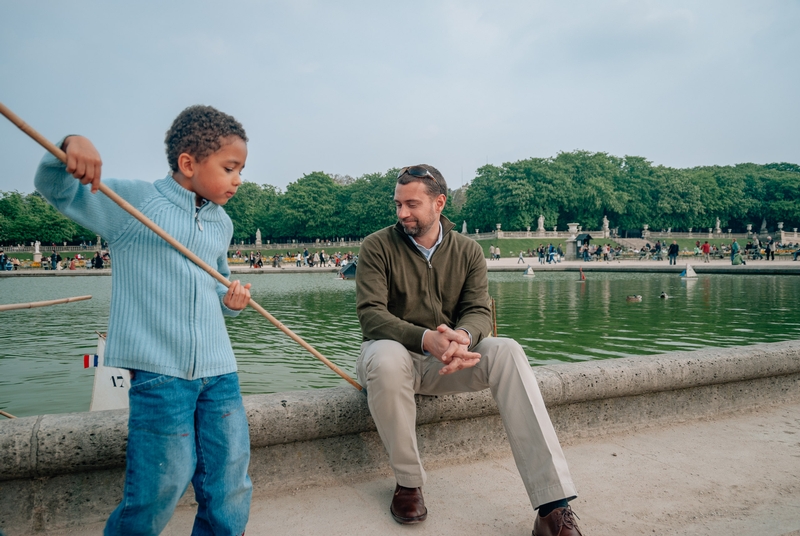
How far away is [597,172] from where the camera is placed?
72.7m

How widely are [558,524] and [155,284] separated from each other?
5.75ft

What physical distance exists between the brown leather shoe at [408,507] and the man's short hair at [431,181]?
4.94ft

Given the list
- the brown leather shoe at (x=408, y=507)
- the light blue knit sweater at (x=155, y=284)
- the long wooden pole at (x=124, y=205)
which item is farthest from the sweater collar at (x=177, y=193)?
the brown leather shoe at (x=408, y=507)

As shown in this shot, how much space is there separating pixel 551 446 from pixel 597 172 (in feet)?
246

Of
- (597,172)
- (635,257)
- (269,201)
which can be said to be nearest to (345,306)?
(635,257)

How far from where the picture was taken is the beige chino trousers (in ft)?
8.09

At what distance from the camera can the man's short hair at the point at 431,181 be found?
3.14 metres

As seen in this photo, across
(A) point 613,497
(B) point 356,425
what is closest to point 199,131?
(B) point 356,425

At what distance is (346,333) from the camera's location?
1055 cm

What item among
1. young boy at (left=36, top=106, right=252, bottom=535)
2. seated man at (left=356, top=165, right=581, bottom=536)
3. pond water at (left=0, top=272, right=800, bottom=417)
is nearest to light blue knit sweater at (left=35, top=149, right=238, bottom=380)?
young boy at (left=36, top=106, right=252, bottom=535)

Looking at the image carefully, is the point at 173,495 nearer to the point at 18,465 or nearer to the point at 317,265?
the point at 18,465

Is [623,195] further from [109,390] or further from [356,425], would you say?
[356,425]

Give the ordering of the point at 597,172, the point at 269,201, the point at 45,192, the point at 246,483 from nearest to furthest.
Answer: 1. the point at 45,192
2. the point at 246,483
3. the point at 597,172
4. the point at 269,201

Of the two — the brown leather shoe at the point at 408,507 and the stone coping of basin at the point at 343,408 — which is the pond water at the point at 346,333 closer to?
the stone coping of basin at the point at 343,408
